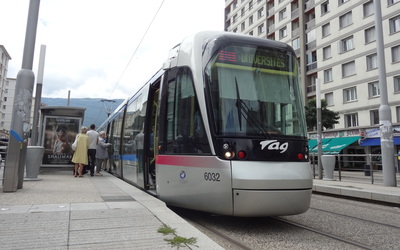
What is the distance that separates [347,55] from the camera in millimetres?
30078

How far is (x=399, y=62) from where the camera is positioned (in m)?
25.4

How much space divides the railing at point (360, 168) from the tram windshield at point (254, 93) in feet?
23.3

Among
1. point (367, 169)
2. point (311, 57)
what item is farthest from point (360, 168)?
point (311, 57)

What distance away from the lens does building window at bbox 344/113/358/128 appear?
2885cm

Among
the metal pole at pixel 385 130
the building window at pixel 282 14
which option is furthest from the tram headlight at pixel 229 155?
the building window at pixel 282 14

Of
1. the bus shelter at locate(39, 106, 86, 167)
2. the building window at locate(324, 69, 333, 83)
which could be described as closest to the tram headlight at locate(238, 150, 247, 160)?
the bus shelter at locate(39, 106, 86, 167)

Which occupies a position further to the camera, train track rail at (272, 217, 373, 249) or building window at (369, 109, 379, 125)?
building window at (369, 109, 379, 125)

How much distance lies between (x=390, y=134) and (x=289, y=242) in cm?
848

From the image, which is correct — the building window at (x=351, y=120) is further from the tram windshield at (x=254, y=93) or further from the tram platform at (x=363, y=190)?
the tram windshield at (x=254, y=93)

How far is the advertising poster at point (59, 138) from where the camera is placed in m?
12.1

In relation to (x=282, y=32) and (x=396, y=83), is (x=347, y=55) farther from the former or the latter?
(x=282, y=32)

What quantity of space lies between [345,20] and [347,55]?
147 inches

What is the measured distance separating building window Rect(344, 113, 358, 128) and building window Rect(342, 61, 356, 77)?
389 cm

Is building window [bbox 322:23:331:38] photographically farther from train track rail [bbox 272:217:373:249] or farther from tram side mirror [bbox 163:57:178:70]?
train track rail [bbox 272:217:373:249]
